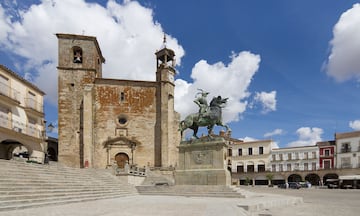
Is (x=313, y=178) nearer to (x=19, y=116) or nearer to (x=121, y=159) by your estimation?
(x=121, y=159)

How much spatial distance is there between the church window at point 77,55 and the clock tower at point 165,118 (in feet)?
26.8

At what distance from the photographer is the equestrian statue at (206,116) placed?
54.3 feet

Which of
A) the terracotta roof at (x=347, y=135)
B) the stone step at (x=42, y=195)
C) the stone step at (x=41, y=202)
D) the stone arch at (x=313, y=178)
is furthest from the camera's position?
the stone arch at (x=313, y=178)

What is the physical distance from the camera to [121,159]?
30.0 metres

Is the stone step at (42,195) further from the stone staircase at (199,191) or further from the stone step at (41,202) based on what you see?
the stone staircase at (199,191)

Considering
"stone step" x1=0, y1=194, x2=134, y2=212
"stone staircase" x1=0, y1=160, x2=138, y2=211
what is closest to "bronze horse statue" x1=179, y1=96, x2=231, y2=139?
"stone staircase" x1=0, y1=160, x2=138, y2=211

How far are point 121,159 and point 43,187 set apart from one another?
1869 cm

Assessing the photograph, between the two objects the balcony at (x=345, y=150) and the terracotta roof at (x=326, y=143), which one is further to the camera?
the terracotta roof at (x=326, y=143)

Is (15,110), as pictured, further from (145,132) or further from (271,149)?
(271,149)

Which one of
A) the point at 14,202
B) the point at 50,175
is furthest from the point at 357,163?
the point at 14,202

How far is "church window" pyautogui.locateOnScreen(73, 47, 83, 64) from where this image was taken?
3059cm

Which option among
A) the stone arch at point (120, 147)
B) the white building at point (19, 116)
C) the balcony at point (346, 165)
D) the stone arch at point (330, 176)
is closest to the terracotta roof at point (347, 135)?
the balcony at point (346, 165)

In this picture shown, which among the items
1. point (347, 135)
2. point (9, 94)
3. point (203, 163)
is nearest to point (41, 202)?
point (203, 163)

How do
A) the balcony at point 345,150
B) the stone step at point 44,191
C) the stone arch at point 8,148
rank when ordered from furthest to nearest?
the balcony at point 345,150, the stone arch at point 8,148, the stone step at point 44,191
